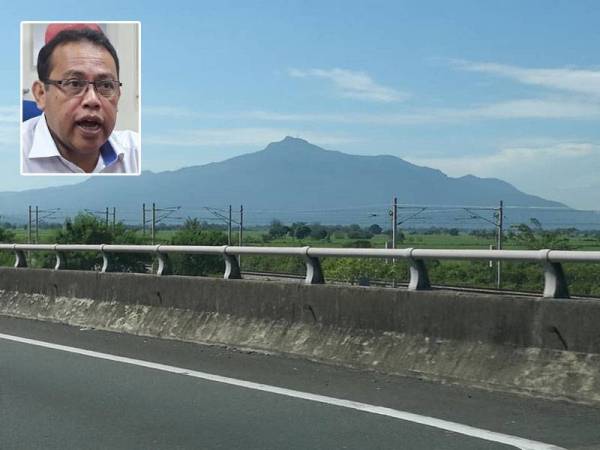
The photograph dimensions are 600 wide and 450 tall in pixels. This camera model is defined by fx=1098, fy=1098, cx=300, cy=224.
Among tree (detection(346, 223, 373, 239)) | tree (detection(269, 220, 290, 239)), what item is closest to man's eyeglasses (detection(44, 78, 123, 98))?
tree (detection(269, 220, 290, 239))

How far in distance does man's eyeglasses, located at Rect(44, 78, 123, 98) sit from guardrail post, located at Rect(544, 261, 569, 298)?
27263 mm

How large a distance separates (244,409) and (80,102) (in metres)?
29.2

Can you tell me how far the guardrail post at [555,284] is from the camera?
9719 millimetres

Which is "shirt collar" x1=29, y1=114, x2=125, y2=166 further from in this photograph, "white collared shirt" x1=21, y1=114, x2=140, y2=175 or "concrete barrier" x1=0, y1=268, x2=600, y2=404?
"concrete barrier" x1=0, y1=268, x2=600, y2=404

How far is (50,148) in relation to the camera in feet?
124

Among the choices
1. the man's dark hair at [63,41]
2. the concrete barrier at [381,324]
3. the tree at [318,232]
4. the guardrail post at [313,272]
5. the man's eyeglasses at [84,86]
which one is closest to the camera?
the concrete barrier at [381,324]

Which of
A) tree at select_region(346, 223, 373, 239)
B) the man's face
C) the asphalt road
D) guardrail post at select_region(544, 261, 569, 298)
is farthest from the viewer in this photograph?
tree at select_region(346, 223, 373, 239)

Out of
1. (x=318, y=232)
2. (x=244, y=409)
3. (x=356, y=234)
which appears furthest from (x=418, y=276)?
(x=318, y=232)

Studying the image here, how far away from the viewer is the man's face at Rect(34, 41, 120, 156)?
36031mm

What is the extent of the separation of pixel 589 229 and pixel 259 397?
42501 mm

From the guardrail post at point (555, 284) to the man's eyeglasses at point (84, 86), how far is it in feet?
89.4

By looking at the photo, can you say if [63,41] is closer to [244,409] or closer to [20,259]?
[20,259]

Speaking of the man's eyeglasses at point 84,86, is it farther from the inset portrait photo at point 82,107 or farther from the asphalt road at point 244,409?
the asphalt road at point 244,409

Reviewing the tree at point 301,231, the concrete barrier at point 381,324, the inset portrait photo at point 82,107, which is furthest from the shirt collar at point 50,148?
the tree at point 301,231
